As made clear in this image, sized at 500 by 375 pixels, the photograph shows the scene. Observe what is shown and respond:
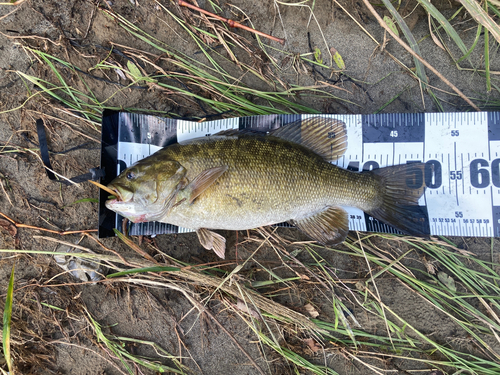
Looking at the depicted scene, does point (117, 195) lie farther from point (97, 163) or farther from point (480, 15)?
point (480, 15)

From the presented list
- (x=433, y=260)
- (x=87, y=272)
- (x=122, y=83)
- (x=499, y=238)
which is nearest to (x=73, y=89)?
(x=122, y=83)

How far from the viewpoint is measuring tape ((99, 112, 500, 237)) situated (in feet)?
8.82

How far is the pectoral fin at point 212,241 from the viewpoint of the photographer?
2646 millimetres

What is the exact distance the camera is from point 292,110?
2.97 m

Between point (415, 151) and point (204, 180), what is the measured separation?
2.01 meters

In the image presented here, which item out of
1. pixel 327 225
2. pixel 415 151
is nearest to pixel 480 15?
pixel 415 151

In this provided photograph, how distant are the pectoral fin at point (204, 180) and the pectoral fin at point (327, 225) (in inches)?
35.5

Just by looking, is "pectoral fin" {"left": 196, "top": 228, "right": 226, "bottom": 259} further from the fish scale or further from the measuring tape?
the measuring tape

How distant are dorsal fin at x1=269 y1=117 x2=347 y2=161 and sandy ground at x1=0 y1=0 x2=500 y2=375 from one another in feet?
1.24

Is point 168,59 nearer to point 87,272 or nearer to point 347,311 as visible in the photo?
point 87,272

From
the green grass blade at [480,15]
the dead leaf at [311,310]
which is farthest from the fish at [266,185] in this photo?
the green grass blade at [480,15]

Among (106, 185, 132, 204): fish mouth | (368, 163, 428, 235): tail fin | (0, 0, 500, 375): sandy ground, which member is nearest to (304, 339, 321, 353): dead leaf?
(0, 0, 500, 375): sandy ground

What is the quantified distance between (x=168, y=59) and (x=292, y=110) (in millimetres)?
1362

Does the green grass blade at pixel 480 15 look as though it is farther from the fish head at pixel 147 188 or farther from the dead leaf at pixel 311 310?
the dead leaf at pixel 311 310
